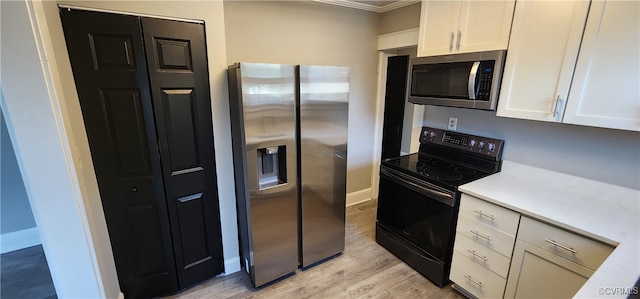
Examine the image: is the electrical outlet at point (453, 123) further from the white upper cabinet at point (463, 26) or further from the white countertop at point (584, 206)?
the white upper cabinet at point (463, 26)

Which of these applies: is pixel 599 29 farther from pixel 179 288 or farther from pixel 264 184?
pixel 179 288

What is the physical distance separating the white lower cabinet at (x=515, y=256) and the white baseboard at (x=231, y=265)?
68.6 inches

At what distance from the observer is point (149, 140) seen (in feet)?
5.49

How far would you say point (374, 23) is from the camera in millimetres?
2990

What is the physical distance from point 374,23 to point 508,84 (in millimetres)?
1746

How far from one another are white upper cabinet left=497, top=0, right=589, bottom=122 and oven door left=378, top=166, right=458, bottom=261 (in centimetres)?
75

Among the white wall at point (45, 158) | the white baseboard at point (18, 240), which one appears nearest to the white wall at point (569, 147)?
the white wall at point (45, 158)

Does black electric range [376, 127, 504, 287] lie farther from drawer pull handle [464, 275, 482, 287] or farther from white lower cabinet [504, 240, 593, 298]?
white lower cabinet [504, 240, 593, 298]

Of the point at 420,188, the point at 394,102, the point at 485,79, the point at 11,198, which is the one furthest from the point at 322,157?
the point at 11,198

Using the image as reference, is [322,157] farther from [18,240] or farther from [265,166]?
[18,240]

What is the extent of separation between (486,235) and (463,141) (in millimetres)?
856

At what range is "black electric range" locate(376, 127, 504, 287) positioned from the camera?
1.93 metres

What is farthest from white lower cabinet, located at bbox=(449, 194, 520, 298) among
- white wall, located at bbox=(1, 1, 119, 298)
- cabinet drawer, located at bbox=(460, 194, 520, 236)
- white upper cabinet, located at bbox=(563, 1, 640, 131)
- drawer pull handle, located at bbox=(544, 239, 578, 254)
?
white wall, located at bbox=(1, 1, 119, 298)

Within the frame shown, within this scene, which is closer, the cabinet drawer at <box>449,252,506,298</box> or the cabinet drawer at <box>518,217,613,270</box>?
the cabinet drawer at <box>518,217,613,270</box>
